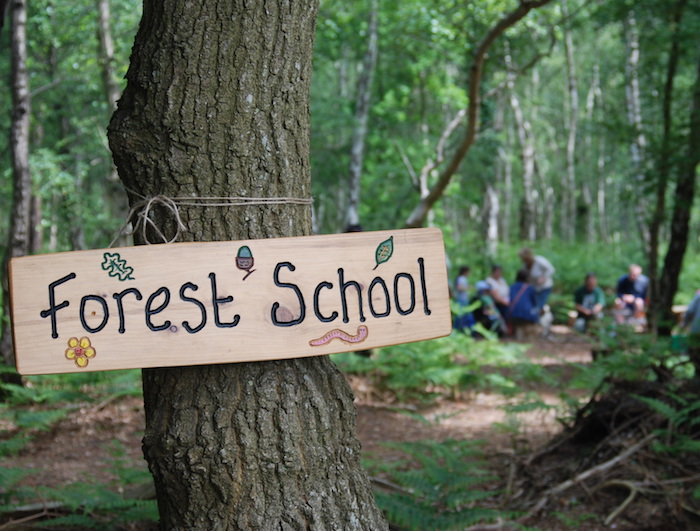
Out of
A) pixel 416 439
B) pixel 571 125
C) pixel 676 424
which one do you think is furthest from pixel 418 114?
pixel 676 424

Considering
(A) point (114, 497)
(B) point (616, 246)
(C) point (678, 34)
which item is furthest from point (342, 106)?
(A) point (114, 497)

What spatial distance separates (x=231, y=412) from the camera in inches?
79.3

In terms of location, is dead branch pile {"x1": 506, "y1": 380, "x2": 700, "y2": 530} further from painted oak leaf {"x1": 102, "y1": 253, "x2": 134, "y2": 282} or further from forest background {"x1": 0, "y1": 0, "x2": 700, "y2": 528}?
painted oak leaf {"x1": 102, "y1": 253, "x2": 134, "y2": 282}

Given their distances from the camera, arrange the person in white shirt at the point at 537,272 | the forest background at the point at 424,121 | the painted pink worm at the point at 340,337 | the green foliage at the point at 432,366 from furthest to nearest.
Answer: the person in white shirt at the point at 537,272 < the forest background at the point at 424,121 < the green foliage at the point at 432,366 < the painted pink worm at the point at 340,337

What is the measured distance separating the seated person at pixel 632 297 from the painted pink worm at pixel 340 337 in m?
8.86

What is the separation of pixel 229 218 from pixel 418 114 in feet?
55.7

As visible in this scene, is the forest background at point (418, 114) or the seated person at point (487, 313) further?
the seated person at point (487, 313)

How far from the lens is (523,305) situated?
424 inches

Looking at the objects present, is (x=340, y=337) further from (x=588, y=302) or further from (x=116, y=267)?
(x=588, y=302)

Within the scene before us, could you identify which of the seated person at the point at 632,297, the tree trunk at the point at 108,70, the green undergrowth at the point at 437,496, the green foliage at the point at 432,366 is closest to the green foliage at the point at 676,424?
the green undergrowth at the point at 437,496

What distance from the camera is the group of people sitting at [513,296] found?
1076 centimetres

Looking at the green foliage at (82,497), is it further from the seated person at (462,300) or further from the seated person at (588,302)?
the seated person at (588,302)

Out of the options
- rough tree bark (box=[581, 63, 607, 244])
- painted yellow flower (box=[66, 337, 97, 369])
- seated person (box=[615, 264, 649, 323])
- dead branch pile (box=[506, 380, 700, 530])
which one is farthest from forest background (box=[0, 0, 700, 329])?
painted yellow flower (box=[66, 337, 97, 369])

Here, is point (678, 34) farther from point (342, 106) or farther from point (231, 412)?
point (342, 106)
